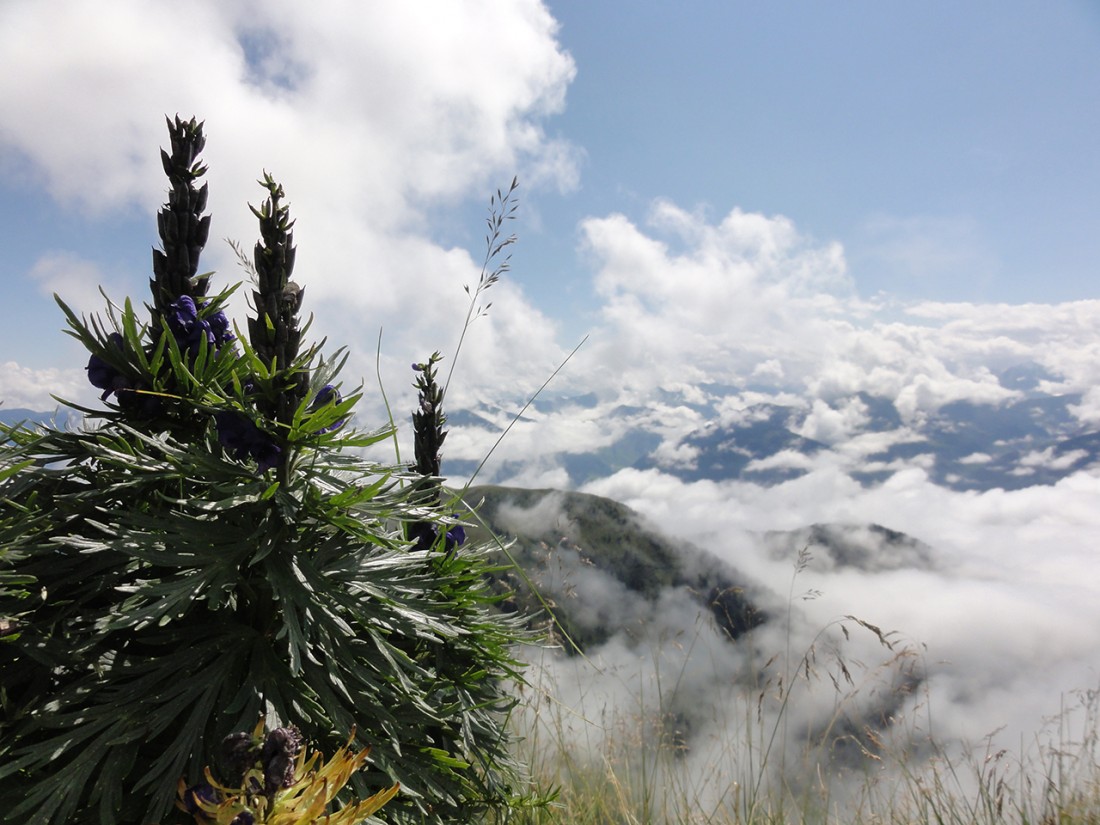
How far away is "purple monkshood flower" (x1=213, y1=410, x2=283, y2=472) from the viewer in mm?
1520

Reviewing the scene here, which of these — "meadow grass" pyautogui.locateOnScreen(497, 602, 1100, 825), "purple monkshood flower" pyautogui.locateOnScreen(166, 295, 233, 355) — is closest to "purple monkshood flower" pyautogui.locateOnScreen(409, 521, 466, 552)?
"purple monkshood flower" pyautogui.locateOnScreen(166, 295, 233, 355)

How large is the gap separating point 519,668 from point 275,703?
42.0 inches

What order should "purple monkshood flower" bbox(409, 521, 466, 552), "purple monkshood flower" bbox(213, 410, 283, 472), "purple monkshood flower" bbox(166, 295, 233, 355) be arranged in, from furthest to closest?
"purple monkshood flower" bbox(409, 521, 466, 552)
"purple monkshood flower" bbox(166, 295, 233, 355)
"purple monkshood flower" bbox(213, 410, 283, 472)

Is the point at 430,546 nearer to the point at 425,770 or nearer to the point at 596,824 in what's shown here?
the point at 425,770

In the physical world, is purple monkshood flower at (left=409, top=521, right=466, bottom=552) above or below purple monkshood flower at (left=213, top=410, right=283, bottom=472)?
below

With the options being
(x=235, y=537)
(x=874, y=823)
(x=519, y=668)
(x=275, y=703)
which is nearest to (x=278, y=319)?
(x=235, y=537)

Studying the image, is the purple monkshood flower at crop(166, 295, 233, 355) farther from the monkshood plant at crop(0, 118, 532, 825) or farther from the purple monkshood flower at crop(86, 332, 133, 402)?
the purple monkshood flower at crop(86, 332, 133, 402)

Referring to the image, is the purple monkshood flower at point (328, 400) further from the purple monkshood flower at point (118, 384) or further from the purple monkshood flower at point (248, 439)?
the purple monkshood flower at point (118, 384)

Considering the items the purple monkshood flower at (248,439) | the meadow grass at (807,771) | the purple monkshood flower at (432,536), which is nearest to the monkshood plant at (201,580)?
the purple monkshood flower at (248,439)

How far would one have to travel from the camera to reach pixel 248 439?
59.8 inches

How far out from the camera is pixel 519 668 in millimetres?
2293

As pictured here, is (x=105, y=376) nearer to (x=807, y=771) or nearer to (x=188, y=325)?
(x=188, y=325)

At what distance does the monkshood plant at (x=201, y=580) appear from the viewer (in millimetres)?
1345

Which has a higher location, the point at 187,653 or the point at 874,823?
the point at 187,653
